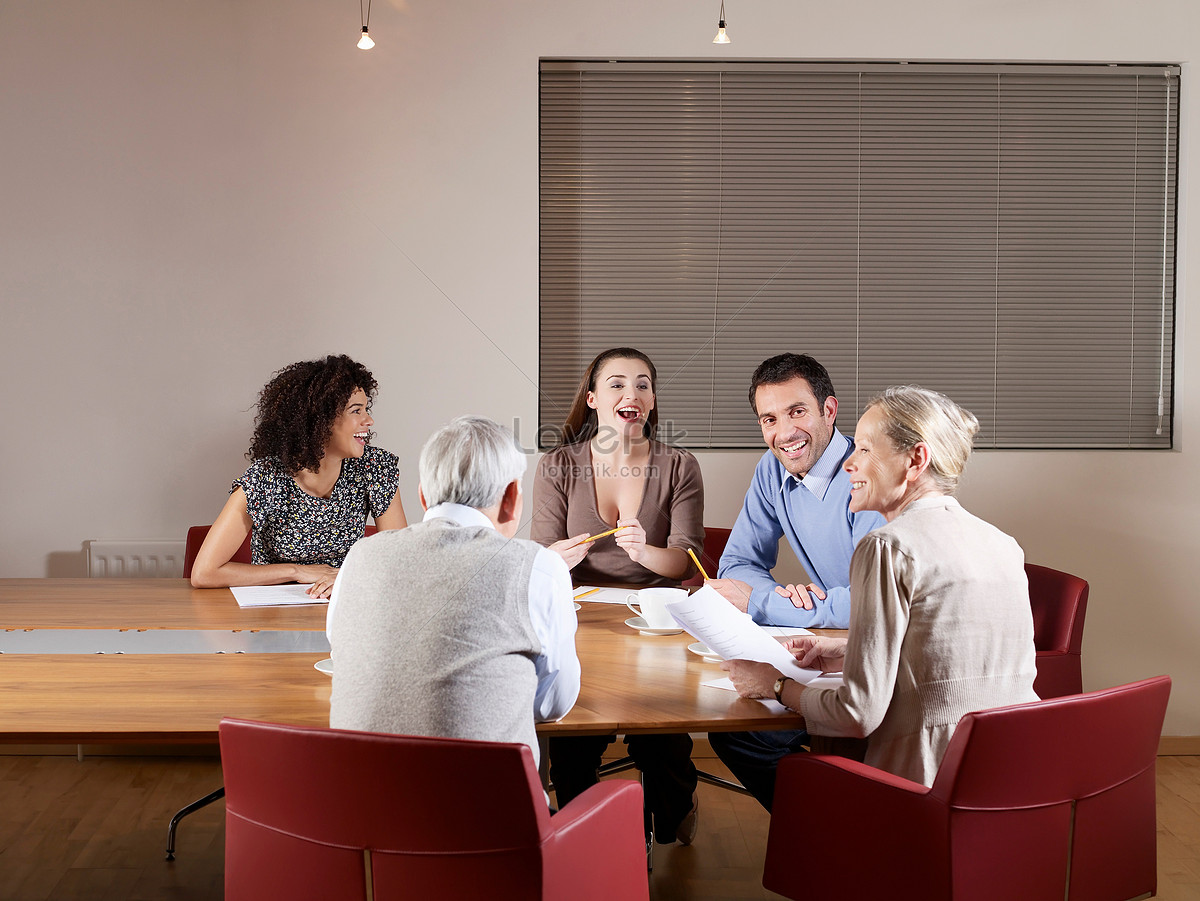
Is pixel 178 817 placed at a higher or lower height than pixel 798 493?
lower

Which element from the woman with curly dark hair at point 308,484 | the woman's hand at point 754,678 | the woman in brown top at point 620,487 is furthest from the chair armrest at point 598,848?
the woman with curly dark hair at point 308,484

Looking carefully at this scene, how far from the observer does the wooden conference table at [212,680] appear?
5.05ft

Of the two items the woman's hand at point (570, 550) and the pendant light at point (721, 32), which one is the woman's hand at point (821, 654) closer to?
the woman's hand at point (570, 550)

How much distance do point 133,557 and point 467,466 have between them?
2.68 m

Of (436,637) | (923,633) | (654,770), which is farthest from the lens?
(654,770)

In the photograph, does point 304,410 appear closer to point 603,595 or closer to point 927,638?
point 603,595

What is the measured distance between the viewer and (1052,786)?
146 cm

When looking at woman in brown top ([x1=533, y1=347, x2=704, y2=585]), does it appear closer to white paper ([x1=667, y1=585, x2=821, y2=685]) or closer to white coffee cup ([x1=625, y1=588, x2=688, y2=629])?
white coffee cup ([x1=625, y1=588, x2=688, y2=629])

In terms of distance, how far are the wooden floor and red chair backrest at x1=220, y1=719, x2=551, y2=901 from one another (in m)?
1.39

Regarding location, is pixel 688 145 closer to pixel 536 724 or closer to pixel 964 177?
pixel 964 177

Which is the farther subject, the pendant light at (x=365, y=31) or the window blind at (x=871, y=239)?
the window blind at (x=871, y=239)

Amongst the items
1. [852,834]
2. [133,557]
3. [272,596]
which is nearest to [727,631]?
[852,834]

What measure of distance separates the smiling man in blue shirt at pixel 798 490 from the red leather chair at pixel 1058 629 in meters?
0.51

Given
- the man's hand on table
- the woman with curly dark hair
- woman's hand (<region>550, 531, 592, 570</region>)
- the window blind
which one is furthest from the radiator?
the man's hand on table
